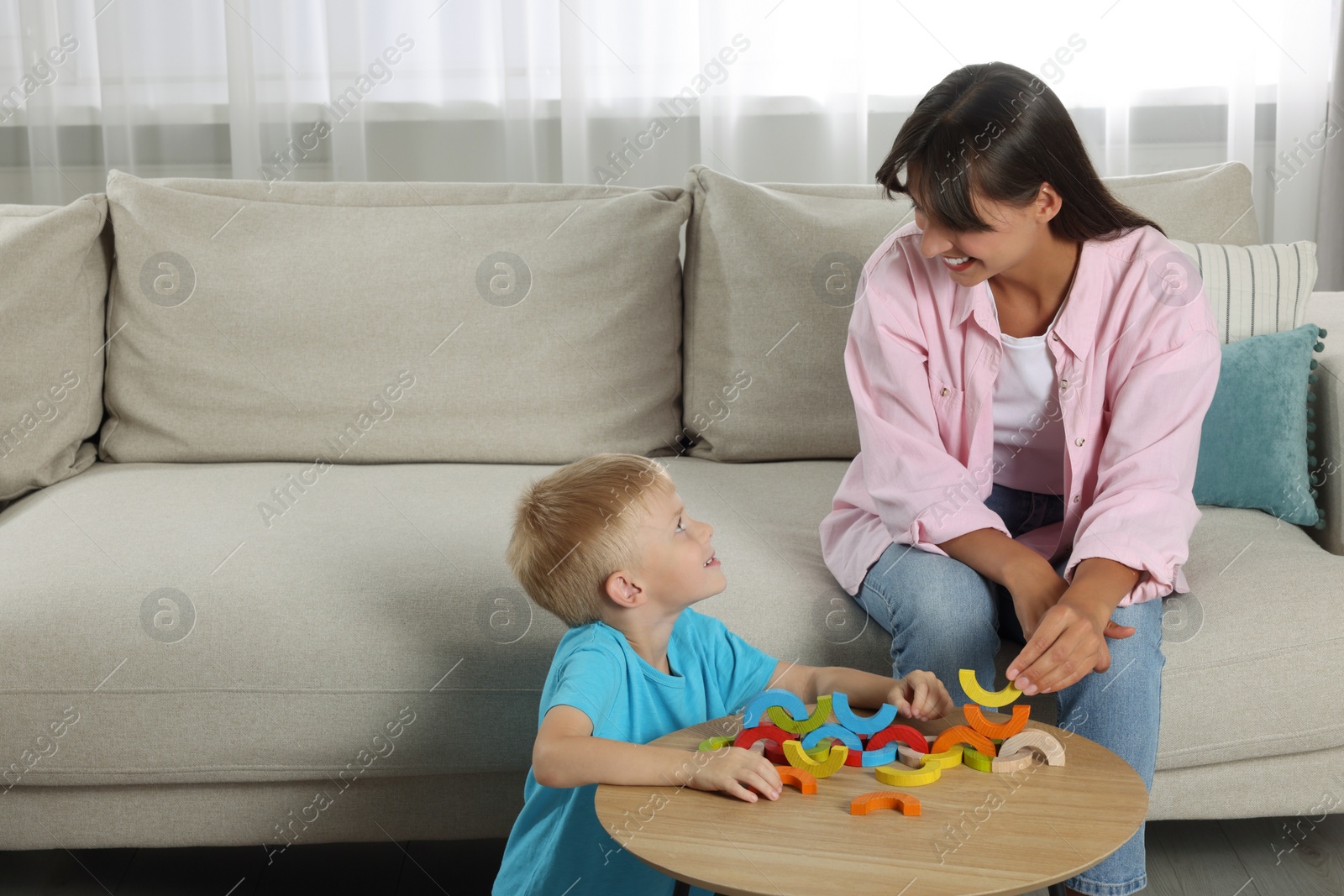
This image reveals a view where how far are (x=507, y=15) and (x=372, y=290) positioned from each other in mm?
967

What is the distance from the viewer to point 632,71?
8.13 feet

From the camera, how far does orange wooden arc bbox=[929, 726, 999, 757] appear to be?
36.0 inches

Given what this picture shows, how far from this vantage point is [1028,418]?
135cm

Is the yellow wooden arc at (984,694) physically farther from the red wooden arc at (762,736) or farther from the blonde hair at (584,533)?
the blonde hair at (584,533)

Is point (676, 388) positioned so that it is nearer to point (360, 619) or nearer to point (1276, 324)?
point (360, 619)

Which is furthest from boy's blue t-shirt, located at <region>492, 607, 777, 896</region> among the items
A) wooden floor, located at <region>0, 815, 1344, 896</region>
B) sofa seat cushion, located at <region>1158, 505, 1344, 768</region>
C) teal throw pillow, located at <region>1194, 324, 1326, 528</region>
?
teal throw pillow, located at <region>1194, 324, 1326, 528</region>

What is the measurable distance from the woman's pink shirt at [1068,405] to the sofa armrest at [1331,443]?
31cm

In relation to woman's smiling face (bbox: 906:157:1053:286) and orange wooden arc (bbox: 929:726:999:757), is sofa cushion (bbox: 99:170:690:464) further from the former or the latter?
orange wooden arc (bbox: 929:726:999:757)

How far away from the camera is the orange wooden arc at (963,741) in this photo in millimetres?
914

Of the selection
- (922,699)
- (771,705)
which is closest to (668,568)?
(771,705)

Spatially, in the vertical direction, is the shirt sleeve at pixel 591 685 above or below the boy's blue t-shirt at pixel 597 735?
above

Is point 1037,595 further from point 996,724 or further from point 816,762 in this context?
point 816,762

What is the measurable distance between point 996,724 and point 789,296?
37.0 inches

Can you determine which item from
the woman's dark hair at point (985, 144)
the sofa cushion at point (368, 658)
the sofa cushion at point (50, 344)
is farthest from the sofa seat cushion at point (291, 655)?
the woman's dark hair at point (985, 144)
